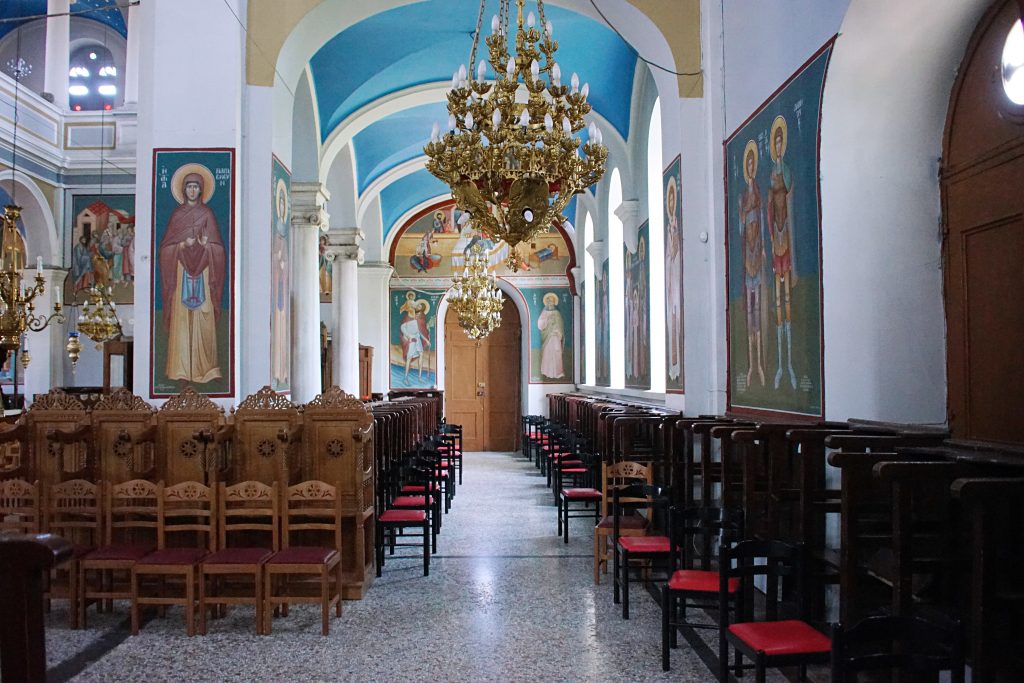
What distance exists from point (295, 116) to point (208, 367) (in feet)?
14.5

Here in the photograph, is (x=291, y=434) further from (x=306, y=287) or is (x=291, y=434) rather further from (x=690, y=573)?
(x=306, y=287)

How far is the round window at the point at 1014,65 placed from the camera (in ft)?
12.8

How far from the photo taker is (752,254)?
6.24m

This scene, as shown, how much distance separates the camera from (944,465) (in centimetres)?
270

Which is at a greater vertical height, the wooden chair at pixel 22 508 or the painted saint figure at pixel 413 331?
the painted saint figure at pixel 413 331

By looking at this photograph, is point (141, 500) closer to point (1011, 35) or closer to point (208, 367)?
point (208, 367)

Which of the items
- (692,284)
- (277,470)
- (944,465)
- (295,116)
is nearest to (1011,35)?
(944,465)

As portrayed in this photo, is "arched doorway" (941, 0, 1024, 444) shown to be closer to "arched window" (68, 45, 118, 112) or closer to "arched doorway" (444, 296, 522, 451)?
"arched doorway" (444, 296, 522, 451)

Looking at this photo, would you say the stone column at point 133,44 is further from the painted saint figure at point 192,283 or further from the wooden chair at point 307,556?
the wooden chair at point 307,556

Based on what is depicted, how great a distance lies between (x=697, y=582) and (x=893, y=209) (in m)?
2.30

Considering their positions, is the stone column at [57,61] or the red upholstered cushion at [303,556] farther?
the stone column at [57,61]

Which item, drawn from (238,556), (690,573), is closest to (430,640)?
(238,556)

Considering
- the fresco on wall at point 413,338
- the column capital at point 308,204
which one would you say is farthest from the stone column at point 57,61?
the fresco on wall at point 413,338

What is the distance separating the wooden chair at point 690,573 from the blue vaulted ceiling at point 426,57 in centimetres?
675
